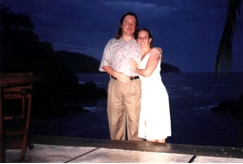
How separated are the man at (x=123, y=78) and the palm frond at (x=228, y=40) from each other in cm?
266

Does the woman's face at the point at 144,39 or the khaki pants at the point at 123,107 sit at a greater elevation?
the woman's face at the point at 144,39

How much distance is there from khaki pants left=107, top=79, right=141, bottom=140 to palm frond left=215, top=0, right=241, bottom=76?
266 cm

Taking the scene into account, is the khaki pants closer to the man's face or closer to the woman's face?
the woman's face

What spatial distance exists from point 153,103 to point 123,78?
465 millimetres

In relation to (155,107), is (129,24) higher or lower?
higher

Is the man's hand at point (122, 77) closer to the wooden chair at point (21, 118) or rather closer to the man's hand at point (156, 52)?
the man's hand at point (156, 52)

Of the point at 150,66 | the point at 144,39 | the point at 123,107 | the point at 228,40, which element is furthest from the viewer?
the point at 228,40

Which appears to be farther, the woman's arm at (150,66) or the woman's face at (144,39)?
the woman's face at (144,39)

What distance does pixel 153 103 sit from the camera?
3.45 m

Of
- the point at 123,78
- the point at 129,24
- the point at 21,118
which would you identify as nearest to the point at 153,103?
the point at 123,78

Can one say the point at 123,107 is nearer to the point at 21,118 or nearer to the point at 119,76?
the point at 119,76

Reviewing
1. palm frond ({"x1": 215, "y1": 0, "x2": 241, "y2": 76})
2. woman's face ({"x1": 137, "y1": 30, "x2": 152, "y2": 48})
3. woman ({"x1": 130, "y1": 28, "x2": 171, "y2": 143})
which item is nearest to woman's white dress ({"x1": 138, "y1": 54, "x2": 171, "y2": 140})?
woman ({"x1": 130, "y1": 28, "x2": 171, "y2": 143})

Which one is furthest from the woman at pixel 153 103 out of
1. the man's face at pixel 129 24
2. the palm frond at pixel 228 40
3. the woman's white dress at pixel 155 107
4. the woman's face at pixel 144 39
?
the palm frond at pixel 228 40

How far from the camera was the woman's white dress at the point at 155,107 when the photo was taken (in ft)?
11.3
